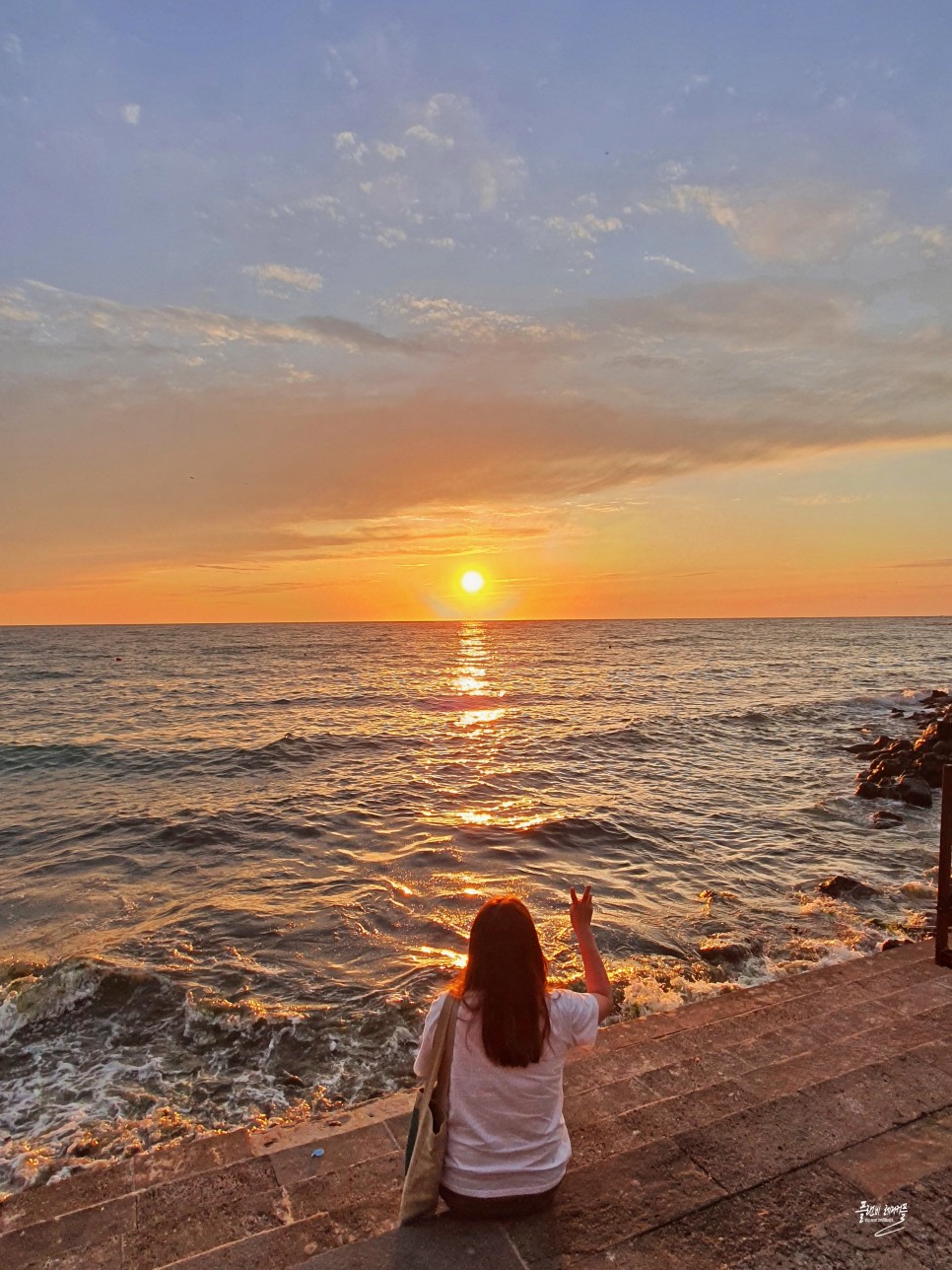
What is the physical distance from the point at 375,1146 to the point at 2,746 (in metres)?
25.4

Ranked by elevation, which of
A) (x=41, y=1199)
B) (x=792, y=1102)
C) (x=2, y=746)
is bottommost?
(x=2, y=746)

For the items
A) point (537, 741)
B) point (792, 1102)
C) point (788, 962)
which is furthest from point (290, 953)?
point (537, 741)

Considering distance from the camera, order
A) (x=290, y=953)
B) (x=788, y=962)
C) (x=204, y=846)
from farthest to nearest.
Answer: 1. (x=204, y=846)
2. (x=290, y=953)
3. (x=788, y=962)

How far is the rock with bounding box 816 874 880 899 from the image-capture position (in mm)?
10703

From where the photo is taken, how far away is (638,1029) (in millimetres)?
5438

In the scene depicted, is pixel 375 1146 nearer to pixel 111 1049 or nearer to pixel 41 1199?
pixel 41 1199

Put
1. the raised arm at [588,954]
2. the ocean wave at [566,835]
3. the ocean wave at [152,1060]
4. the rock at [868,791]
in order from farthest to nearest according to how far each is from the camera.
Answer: the rock at [868,791], the ocean wave at [566,835], the ocean wave at [152,1060], the raised arm at [588,954]

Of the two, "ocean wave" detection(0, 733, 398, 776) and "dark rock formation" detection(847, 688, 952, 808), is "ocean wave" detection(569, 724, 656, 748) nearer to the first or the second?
"dark rock formation" detection(847, 688, 952, 808)

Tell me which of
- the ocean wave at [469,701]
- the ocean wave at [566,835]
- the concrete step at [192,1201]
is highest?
the concrete step at [192,1201]

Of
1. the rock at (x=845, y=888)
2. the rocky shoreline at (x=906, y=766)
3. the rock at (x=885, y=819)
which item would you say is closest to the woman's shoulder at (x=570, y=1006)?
the rock at (x=845, y=888)

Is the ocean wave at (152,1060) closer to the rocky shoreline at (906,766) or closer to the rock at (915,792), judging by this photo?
the rocky shoreline at (906,766)

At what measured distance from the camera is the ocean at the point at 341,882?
672 centimetres

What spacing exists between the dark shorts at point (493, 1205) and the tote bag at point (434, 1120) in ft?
0.29

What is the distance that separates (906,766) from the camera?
62.1 feet
